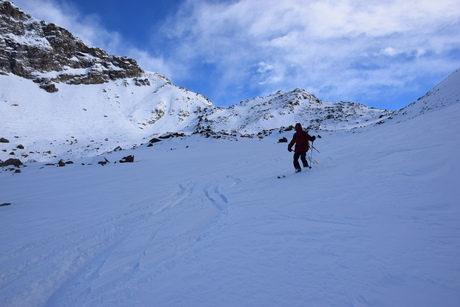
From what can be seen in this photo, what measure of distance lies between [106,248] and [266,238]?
2.85 m

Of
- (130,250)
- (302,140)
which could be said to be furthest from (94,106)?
(130,250)

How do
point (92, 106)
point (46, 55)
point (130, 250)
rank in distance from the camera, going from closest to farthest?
point (130, 250) < point (92, 106) < point (46, 55)

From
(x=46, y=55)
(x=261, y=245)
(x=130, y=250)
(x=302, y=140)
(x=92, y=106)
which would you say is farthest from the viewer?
(x=46, y=55)

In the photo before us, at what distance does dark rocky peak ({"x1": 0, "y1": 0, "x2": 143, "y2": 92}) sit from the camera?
61.3m

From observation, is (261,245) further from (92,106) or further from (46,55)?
(46,55)

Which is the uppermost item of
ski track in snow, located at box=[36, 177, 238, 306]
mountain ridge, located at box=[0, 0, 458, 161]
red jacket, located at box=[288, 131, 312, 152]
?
mountain ridge, located at box=[0, 0, 458, 161]

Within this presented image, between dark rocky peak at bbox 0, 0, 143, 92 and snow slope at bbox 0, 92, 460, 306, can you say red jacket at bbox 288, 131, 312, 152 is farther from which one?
dark rocky peak at bbox 0, 0, 143, 92

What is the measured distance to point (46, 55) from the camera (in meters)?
67.0

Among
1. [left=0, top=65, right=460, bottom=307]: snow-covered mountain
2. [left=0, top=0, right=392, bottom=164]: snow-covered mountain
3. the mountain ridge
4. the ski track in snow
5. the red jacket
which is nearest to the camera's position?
[left=0, top=65, right=460, bottom=307]: snow-covered mountain

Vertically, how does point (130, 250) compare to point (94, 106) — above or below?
below

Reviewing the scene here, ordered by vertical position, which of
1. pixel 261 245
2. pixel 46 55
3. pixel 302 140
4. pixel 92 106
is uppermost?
pixel 46 55

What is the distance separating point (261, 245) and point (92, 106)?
229 feet

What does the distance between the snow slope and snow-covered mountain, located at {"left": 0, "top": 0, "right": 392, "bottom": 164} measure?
106ft

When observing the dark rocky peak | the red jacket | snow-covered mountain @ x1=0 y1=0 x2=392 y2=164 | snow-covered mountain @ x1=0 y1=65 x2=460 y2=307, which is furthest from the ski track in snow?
the dark rocky peak
